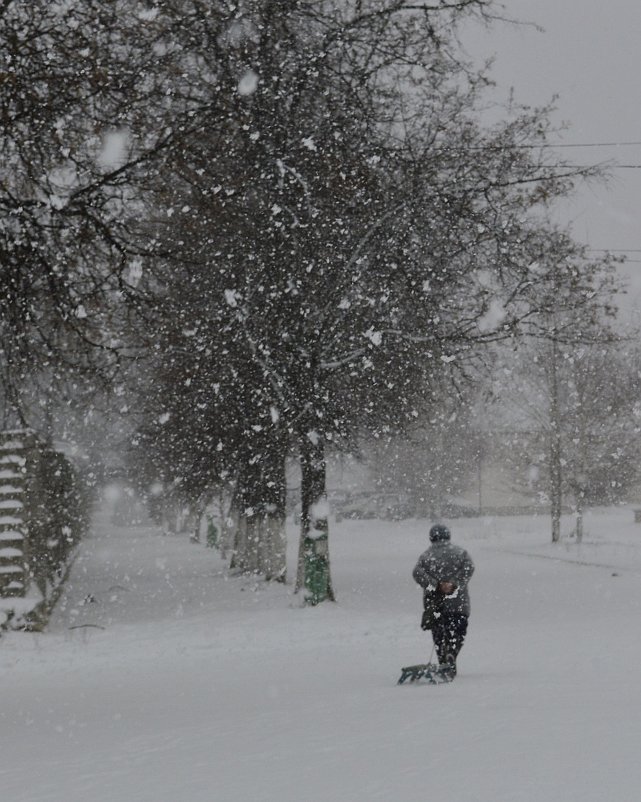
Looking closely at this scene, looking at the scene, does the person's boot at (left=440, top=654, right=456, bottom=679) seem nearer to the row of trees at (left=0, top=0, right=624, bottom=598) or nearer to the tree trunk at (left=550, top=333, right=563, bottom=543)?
the row of trees at (left=0, top=0, right=624, bottom=598)

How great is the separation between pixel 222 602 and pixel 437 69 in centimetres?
1029

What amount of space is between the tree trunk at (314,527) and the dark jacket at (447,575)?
6136 millimetres

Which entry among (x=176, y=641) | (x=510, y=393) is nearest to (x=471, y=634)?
(x=176, y=641)

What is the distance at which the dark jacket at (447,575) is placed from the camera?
35.1ft

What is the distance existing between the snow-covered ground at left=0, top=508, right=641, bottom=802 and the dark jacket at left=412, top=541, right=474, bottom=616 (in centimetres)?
89

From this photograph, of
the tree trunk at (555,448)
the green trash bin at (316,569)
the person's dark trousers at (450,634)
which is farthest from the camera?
the tree trunk at (555,448)

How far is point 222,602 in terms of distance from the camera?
1908cm

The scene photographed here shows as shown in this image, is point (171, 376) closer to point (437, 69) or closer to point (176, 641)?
point (176, 641)

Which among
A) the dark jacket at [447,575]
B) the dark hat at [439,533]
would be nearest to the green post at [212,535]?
the dark hat at [439,533]

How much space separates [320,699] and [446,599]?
1.84m

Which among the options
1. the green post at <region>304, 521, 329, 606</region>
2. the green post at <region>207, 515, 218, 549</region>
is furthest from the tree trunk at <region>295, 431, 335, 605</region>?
the green post at <region>207, 515, 218, 549</region>

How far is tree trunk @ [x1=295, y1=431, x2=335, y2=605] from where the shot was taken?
1700cm

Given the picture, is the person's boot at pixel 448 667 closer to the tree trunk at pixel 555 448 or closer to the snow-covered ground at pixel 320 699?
the snow-covered ground at pixel 320 699

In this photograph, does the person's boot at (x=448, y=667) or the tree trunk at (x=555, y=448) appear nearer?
the person's boot at (x=448, y=667)
